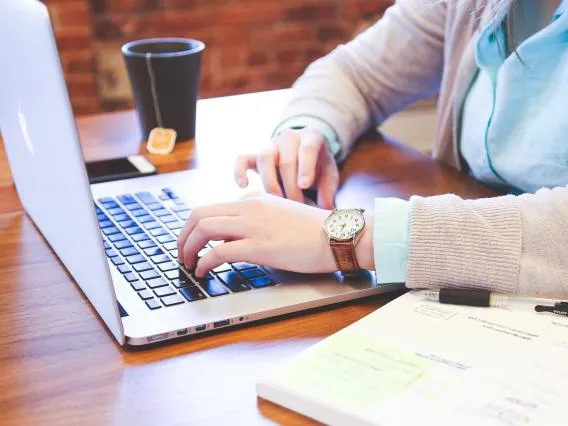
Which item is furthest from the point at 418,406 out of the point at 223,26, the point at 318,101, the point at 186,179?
the point at 223,26

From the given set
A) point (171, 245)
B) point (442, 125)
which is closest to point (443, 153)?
point (442, 125)

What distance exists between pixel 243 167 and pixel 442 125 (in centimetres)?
35

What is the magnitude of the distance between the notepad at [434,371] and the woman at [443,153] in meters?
0.07

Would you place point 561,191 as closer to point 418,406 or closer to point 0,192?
point 418,406

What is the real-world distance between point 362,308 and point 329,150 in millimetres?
410

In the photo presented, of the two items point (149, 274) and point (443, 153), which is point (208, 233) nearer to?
point (149, 274)

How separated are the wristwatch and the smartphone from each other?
39cm

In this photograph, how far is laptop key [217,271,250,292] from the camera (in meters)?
0.82

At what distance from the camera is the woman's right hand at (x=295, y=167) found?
Result: 1.06 meters

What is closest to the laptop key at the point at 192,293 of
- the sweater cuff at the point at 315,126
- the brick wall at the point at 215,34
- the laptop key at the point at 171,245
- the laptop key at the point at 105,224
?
the laptop key at the point at 171,245

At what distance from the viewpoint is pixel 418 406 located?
61 centimetres

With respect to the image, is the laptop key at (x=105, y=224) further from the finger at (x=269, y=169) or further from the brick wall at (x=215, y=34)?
the brick wall at (x=215, y=34)

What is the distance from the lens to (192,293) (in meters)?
0.81

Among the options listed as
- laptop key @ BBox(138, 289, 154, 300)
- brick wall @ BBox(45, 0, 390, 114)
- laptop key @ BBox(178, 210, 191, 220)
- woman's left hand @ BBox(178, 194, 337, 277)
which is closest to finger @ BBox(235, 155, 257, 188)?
laptop key @ BBox(178, 210, 191, 220)
